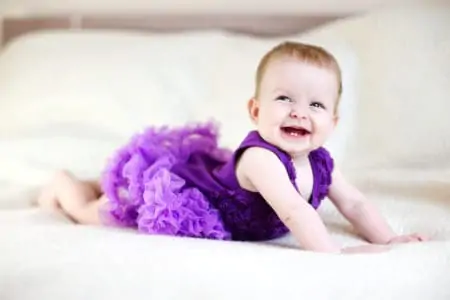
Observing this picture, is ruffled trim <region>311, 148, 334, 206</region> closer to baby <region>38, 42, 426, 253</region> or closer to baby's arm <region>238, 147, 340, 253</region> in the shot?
baby <region>38, 42, 426, 253</region>

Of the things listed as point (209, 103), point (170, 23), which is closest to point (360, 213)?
point (209, 103)

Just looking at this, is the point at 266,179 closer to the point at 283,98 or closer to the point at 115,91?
the point at 283,98

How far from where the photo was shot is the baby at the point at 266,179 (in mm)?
1188

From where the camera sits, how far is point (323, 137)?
1.22 metres

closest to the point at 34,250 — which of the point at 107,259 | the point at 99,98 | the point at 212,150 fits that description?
the point at 107,259

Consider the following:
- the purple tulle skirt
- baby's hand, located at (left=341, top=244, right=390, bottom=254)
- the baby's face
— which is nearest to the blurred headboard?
the purple tulle skirt

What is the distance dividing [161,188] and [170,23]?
1.07 metres

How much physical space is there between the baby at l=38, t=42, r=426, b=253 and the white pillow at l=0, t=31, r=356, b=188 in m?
0.37

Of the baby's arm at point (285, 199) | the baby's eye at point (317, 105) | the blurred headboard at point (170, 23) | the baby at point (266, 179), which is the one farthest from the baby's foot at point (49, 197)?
the blurred headboard at point (170, 23)

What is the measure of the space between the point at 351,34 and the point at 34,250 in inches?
43.7

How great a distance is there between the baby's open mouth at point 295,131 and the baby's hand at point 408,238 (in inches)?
8.3

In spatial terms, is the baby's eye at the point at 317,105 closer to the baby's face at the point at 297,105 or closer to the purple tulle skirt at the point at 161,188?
the baby's face at the point at 297,105

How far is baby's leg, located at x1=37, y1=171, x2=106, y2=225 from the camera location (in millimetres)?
1418

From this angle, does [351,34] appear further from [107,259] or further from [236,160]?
[107,259]
